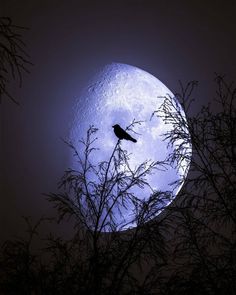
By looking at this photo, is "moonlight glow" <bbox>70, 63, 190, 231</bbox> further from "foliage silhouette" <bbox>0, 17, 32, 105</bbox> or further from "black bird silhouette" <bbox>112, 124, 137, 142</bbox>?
"foliage silhouette" <bbox>0, 17, 32, 105</bbox>

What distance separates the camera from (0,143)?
4461 millimetres

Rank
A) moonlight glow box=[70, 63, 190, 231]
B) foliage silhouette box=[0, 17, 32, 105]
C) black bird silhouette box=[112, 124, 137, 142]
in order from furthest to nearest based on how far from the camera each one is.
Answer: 1. moonlight glow box=[70, 63, 190, 231]
2. black bird silhouette box=[112, 124, 137, 142]
3. foliage silhouette box=[0, 17, 32, 105]

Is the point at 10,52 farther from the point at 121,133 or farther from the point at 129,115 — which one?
the point at 129,115

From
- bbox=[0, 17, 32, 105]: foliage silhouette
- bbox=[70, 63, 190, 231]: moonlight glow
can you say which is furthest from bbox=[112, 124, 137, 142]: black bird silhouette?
bbox=[0, 17, 32, 105]: foliage silhouette

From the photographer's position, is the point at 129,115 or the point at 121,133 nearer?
the point at 121,133

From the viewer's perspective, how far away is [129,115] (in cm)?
356

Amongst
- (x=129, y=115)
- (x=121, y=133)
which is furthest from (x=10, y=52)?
(x=129, y=115)

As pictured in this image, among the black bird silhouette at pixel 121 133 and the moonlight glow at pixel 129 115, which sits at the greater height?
the moonlight glow at pixel 129 115

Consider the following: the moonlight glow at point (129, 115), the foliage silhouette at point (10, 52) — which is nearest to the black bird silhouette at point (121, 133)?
the moonlight glow at point (129, 115)

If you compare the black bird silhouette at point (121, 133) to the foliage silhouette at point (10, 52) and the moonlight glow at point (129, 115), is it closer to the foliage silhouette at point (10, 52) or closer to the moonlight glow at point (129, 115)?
the moonlight glow at point (129, 115)

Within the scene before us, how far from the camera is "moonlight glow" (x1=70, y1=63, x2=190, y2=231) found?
3.47 m

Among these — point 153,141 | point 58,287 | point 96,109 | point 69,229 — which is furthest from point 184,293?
point 69,229

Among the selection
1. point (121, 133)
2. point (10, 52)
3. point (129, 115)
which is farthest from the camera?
point (129, 115)

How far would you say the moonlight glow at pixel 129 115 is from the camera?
3.47 m
